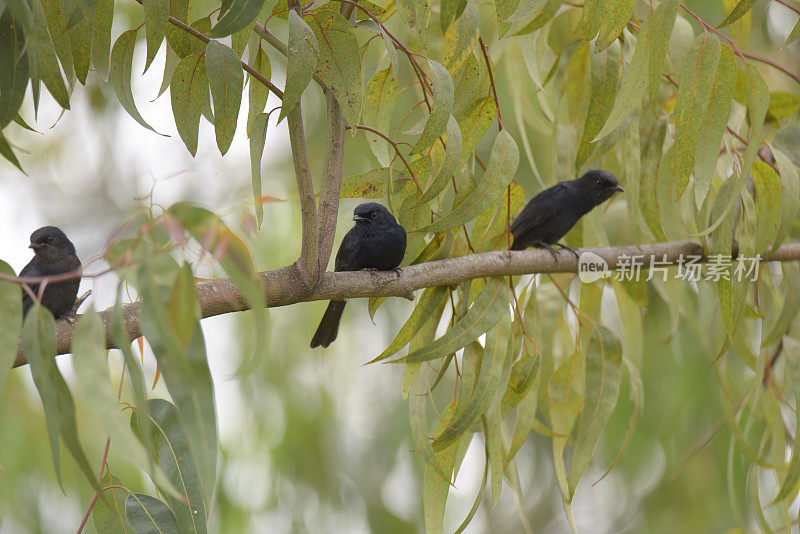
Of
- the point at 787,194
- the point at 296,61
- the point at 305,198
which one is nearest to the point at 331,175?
the point at 305,198

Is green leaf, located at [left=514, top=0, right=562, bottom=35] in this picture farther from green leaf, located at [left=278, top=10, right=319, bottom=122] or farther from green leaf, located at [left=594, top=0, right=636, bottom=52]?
green leaf, located at [left=278, top=10, right=319, bottom=122]

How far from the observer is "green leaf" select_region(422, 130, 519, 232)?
7.04 feet

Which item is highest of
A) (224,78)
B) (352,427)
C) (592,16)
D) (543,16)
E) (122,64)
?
(543,16)

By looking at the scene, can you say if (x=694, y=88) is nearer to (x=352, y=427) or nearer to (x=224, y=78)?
(x=224, y=78)

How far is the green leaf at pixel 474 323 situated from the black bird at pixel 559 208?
1319 mm

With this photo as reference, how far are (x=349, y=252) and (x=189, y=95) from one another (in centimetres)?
147

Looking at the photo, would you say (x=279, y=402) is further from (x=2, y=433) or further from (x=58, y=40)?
(x=58, y=40)

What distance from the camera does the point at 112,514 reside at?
181 centimetres

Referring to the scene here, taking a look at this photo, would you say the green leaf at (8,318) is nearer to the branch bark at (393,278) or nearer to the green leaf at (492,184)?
the branch bark at (393,278)

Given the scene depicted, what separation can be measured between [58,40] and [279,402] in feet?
8.70

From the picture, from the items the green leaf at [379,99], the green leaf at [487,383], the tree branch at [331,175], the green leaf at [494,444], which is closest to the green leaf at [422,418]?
the green leaf at [487,383]

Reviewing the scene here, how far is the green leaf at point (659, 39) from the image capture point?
6.51 ft

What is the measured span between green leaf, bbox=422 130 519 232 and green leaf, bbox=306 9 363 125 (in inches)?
17.9

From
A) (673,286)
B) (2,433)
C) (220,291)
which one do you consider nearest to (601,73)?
(673,286)
